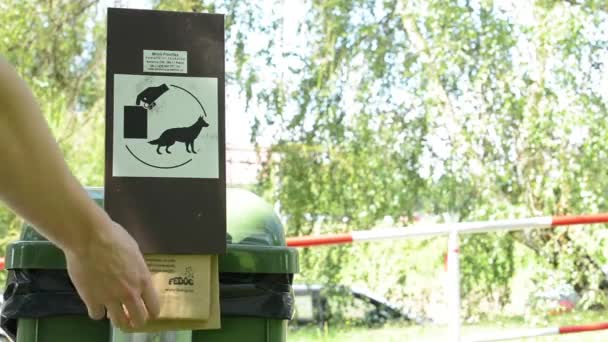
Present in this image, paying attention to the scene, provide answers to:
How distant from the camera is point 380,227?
8.00 metres

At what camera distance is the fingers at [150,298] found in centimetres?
119

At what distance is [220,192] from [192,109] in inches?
5.6

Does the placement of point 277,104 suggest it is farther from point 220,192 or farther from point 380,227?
point 220,192

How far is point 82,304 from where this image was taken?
2.03 metres

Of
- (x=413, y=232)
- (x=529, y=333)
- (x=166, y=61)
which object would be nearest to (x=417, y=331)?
(x=529, y=333)

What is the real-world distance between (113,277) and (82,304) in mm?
940

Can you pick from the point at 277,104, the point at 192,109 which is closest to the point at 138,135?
the point at 192,109

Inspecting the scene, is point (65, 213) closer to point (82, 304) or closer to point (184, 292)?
point (184, 292)

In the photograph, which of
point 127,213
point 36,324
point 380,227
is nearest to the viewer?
point 127,213

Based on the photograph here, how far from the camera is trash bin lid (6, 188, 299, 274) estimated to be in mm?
2037

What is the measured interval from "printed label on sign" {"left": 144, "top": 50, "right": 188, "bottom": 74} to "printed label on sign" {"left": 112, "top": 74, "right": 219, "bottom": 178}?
0.06 ft

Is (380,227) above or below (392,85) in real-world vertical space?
below

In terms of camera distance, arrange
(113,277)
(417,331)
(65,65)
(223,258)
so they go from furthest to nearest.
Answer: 1. (65,65)
2. (417,331)
3. (223,258)
4. (113,277)

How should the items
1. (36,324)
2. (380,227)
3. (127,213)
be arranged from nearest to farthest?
1. (127,213)
2. (36,324)
3. (380,227)
